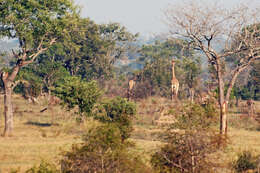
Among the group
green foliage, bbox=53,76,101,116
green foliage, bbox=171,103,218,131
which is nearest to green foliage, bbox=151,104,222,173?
green foliage, bbox=171,103,218,131

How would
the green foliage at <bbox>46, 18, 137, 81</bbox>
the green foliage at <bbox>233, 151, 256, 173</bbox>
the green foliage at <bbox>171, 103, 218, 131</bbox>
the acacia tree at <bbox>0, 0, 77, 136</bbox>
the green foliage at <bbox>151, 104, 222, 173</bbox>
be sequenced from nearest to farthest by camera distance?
the green foliage at <bbox>151, 104, 222, 173</bbox>, the green foliage at <bbox>171, 103, 218, 131</bbox>, the green foliage at <bbox>233, 151, 256, 173</bbox>, the acacia tree at <bbox>0, 0, 77, 136</bbox>, the green foliage at <bbox>46, 18, 137, 81</bbox>

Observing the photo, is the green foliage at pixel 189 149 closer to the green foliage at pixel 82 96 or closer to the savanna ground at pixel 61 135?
the savanna ground at pixel 61 135

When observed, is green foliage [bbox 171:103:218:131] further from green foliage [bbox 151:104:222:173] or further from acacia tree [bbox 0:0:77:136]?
acacia tree [bbox 0:0:77:136]

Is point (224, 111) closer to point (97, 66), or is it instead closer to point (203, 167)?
point (203, 167)

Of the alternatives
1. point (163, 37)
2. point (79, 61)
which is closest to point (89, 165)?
point (163, 37)

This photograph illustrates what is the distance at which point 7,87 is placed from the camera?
26.5 metres

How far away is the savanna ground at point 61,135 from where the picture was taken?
61.9 ft

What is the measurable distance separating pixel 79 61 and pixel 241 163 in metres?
37.8

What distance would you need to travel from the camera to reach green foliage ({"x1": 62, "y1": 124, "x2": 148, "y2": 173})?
37.7ft

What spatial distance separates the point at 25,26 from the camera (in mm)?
27094

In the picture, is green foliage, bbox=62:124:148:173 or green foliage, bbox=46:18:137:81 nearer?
green foliage, bbox=62:124:148:173

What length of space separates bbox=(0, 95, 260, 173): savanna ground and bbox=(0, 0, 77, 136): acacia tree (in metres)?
2.44

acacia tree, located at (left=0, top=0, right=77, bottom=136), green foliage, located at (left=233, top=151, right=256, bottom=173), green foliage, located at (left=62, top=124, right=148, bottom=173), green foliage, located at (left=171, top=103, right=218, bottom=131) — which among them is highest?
acacia tree, located at (left=0, top=0, right=77, bottom=136)

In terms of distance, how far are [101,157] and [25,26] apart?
17.5m
